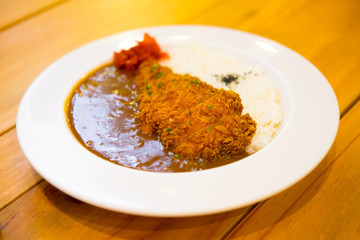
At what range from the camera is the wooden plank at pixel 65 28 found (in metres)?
2.57

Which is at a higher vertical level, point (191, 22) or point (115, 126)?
point (191, 22)

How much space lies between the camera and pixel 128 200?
1304 millimetres

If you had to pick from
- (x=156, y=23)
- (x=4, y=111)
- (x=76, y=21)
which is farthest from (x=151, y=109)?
(x=76, y=21)

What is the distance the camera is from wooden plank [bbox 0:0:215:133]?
2568mm

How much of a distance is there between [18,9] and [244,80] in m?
2.47

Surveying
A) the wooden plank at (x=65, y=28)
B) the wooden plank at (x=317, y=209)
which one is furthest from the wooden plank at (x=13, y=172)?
the wooden plank at (x=317, y=209)

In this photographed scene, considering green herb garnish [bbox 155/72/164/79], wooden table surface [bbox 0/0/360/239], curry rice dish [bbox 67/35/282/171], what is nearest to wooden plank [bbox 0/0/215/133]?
wooden table surface [bbox 0/0/360/239]

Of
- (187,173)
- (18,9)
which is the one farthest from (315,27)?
(18,9)

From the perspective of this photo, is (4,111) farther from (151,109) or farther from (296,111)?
(296,111)

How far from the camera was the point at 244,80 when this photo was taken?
2.26 meters

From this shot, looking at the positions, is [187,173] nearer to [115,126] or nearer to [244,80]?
[115,126]

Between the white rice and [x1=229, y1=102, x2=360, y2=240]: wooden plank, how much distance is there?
12.4 inches

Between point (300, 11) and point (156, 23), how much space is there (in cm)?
131

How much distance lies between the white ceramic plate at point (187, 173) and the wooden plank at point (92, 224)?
185mm
